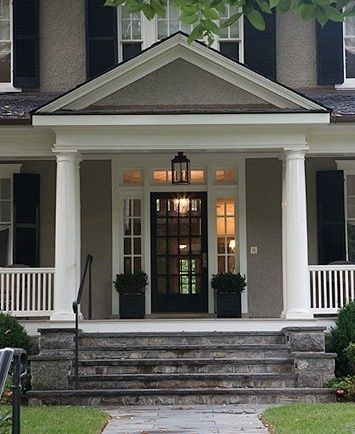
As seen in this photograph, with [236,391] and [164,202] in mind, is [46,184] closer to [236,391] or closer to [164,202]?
[164,202]

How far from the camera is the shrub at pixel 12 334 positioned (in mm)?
12094

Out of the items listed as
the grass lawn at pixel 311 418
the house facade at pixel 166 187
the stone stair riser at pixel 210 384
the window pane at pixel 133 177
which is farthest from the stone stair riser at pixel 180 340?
the window pane at pixel 133 177

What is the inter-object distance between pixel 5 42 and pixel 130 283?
496 cm

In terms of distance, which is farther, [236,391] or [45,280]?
[45,280]

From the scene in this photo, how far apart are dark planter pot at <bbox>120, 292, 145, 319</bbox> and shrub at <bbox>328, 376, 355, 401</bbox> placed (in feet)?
14.0

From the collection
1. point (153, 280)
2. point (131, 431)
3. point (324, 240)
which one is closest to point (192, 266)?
point (153, 280)

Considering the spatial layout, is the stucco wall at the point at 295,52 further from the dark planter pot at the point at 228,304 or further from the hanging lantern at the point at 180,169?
the dark planter pot at the point at 228,304

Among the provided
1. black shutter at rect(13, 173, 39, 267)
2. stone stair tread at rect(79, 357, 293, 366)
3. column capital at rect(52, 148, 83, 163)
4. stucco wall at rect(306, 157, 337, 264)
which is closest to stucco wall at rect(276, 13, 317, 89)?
stucco wall at rect(306, 157, 337, 264)

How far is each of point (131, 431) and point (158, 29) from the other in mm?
8526

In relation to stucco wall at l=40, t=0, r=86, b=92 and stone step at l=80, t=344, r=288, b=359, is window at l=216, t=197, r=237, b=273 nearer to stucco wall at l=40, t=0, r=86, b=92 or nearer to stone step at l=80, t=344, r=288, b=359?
stone step at l=80, t=344, r=288, b=359

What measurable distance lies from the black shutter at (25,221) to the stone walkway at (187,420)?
443cm

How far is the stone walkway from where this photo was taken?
29.5ft

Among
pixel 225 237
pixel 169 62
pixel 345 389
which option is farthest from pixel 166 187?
pixel 345 389

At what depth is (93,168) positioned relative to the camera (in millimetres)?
14891
